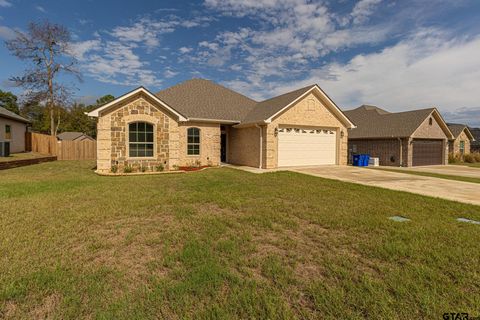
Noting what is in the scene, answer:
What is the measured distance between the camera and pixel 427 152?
21.7m

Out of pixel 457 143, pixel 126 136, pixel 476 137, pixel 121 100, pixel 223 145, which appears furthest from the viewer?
pixel 476 137

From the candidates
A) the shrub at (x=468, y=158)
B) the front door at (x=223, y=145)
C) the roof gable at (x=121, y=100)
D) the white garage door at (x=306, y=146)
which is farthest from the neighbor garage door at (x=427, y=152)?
the roof gable at (x=121, y=100)

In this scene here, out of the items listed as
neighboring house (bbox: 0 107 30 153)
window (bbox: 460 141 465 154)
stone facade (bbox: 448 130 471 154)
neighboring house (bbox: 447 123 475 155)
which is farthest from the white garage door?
neighboring house (bbox: 0 107 30 153)

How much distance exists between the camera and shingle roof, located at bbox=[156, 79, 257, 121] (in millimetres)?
17812

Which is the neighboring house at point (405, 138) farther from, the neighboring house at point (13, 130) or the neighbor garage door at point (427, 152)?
the neighboring house at point (13, 130)

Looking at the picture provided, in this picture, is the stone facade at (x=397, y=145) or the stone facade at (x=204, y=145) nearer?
the stone facade at (x=204, y=145)

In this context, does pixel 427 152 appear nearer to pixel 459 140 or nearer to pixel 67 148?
pixel 459 140

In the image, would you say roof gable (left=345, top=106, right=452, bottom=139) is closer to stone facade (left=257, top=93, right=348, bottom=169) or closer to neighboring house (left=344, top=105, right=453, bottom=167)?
neighboring house (left=344, top=105, right=453, bottom=167)

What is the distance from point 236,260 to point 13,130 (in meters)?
29.1

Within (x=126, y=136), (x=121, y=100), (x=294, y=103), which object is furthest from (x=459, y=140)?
(x=121, y=100)

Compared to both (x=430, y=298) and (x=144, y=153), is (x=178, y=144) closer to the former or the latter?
(x=144, y=153)

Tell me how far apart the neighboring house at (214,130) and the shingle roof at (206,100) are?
7 cm

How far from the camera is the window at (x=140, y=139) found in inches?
549

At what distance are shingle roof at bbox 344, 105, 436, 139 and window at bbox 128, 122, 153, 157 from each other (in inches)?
737
